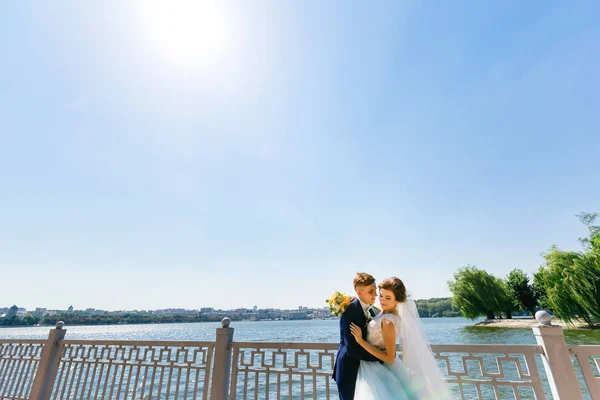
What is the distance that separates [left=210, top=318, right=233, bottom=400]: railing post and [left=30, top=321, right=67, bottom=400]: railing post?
7.45 ft

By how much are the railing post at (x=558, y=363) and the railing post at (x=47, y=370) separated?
522cm

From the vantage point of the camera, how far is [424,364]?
7.19 feet

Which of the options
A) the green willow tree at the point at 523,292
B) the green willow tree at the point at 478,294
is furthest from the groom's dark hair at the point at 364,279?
the green willow tree at the point at 523,292

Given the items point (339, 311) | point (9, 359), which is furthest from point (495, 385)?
point (9, 359)

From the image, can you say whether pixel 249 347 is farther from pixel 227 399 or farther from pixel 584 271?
pixel 584 271

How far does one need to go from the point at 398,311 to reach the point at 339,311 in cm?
47

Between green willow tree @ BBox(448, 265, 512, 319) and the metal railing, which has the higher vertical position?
green willow tree @ BBox(448, 265, 512, 319)

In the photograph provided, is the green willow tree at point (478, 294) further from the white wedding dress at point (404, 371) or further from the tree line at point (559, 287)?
the white wedding dress at point (404, 371)

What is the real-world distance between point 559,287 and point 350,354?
854 inches

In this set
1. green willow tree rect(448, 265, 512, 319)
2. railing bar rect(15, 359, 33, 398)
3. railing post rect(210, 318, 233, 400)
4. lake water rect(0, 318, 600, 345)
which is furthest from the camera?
green willow tree rect(448, 265, 512, 319)

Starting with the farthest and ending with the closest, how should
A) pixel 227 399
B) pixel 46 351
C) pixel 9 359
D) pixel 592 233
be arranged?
pixel 592 233
pixel 9 359
pixel 46 351
pixel 227 399

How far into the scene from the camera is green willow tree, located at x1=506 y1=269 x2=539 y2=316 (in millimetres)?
30408

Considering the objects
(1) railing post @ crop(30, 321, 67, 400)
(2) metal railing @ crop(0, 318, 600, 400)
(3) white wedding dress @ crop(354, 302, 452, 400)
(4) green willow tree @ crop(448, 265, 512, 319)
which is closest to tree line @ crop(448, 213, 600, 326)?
(4) green willow tree @ crop(448, 265, 512, 319)

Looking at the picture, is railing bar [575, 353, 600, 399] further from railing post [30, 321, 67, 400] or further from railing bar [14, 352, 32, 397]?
railing bar [14, 352, 32, 397]
